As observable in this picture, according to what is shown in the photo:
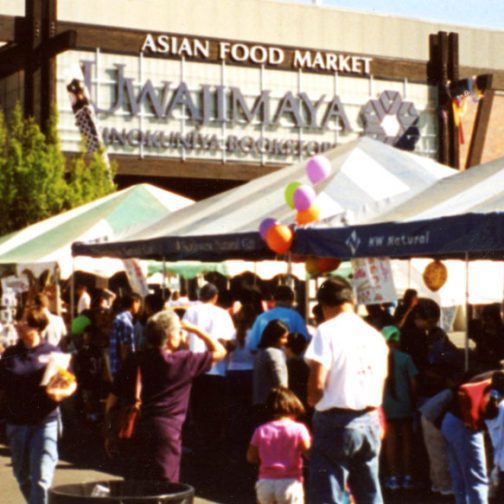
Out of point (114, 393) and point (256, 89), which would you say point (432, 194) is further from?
point (256, 89)

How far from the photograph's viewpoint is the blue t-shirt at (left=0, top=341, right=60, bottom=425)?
961 centimetres

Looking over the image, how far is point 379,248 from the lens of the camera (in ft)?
39.9

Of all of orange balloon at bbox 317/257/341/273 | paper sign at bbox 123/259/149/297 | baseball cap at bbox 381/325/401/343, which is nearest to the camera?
baseball cap at bbox 381/325/401/343

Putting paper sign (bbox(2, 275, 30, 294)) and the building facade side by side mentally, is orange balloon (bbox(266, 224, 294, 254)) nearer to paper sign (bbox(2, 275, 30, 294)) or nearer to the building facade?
paper sign (bbox(2, 275, 30, 294))

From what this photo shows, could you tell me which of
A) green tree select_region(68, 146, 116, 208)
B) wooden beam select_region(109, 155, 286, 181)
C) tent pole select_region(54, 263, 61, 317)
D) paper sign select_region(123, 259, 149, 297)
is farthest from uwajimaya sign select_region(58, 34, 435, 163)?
paper sign select_region(123, 259, 149, 297)

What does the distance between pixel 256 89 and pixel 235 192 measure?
90.2 feet

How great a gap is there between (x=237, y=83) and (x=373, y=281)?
31666 millimetres

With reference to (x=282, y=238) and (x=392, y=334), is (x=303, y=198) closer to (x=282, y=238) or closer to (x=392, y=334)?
(x=282, y=238)

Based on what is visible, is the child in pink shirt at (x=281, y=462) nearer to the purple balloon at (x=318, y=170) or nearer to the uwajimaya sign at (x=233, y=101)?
the purple balloon at (x=318, y=170)

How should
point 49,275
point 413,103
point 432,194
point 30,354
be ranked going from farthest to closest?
point 413,103, point 49,275, point 432,194, point 30,354

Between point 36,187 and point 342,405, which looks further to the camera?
point 36,187

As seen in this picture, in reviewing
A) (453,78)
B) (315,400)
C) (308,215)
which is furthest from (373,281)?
(453,78)

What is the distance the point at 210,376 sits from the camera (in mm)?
14703

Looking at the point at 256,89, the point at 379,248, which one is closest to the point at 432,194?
the point at 379,248
